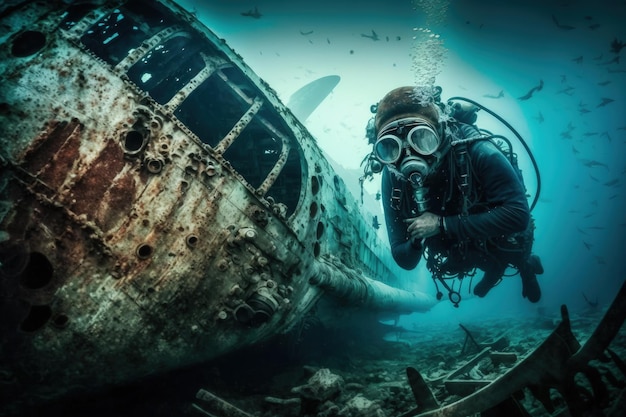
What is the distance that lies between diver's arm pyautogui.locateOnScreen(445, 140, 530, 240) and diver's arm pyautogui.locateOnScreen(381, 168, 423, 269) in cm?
74

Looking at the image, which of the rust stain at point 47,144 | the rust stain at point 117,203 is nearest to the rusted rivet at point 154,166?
the rust stain at point 117,203

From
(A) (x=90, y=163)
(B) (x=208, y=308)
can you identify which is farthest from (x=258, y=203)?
(A) (x=90, y=163)

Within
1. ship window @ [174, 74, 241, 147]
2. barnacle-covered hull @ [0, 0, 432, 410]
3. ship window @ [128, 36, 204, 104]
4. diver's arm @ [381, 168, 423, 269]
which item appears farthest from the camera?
ship window @ [174, 74, 241, 147]

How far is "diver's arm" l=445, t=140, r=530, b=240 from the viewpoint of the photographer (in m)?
3.13

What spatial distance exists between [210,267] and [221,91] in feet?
11.7

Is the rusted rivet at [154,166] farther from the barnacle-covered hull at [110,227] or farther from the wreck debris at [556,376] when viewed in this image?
the wreck debris at [556,376]

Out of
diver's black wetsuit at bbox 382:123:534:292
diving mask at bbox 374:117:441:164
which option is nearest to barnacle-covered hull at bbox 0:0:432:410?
diver's black wetsuit at bbox 382:123:534:292

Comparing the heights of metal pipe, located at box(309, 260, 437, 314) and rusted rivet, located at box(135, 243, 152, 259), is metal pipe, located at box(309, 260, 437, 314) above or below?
above

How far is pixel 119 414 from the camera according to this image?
371cm

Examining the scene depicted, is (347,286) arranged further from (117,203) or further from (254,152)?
(117,203)

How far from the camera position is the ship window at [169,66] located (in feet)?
14.9

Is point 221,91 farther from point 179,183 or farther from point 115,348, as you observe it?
point 115,348

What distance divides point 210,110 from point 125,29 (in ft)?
5.87

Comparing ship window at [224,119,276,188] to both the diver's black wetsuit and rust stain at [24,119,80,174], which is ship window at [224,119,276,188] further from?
rust stain at [24,119,80,174]
